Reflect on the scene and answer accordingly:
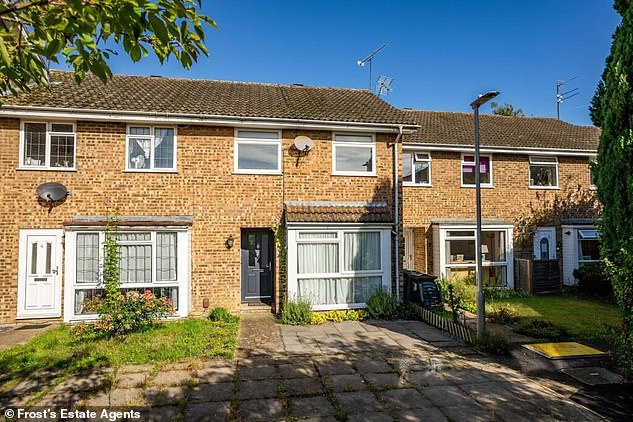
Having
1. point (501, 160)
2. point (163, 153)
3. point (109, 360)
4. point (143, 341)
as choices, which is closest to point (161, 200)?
point (163, 153)

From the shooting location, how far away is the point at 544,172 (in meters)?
14.4

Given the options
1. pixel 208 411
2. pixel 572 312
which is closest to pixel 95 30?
pixel 208 411

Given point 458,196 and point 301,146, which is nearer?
point 301,146

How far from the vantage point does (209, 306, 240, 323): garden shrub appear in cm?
908

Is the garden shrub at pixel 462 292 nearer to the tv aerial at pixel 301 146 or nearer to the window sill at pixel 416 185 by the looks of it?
the window sill at pixel 416 185

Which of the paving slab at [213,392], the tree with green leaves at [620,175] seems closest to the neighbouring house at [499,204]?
the tree with green leaves at [620,175]

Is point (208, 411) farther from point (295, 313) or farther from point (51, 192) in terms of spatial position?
point (51, 192)

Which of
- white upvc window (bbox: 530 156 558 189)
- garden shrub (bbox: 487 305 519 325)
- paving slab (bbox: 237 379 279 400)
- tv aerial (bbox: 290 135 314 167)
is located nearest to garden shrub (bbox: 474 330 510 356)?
garden shrub (bbox: 487 305 519 325)

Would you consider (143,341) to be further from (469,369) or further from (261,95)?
(261,95)

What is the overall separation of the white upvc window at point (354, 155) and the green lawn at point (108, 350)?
5354 millimetres

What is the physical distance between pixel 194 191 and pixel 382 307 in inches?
237

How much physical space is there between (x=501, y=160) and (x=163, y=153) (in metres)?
12.2

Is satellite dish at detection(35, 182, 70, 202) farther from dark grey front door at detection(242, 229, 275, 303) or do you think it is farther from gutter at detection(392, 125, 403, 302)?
gutter at detection(392, 125, 403, 302)

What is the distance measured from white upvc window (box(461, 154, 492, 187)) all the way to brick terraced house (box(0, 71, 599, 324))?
4.15 meters
